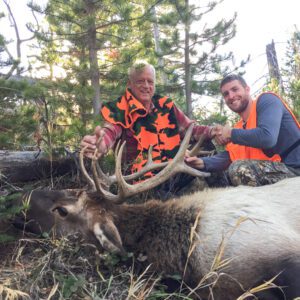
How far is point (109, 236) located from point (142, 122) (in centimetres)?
203

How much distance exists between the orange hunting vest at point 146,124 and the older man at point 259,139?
1.83ft

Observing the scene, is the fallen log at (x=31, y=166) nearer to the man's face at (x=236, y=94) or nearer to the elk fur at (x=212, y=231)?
the elk fur at (x=212, y=231)

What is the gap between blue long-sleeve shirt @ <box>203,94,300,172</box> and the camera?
416cm

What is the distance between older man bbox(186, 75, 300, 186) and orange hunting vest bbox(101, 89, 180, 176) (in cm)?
56

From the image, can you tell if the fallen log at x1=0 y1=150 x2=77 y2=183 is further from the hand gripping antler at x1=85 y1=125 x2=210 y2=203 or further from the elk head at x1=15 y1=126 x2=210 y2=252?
the hand gripping antler at x1=85 y1=125 x2=210 y2=203

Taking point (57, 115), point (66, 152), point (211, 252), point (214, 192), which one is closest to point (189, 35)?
point (57, 115)

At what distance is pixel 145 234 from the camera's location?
11.4 ft

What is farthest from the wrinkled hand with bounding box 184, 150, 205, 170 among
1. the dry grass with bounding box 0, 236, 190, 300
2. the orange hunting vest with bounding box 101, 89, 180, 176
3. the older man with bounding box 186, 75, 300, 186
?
the dry grass with bounding box 0, 236, 190, 300

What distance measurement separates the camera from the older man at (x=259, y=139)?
421 cm

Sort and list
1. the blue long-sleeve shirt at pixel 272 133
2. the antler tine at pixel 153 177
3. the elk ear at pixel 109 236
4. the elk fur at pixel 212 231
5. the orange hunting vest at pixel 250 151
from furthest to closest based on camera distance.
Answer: the orange hunting vest at pixel 250 151 < the blue long-sleeve shirt at pixel 272 133 < the antler tine at pixel 153 177 < the elk ear at pixel 109 236 < the elk fur at pixel 212 231

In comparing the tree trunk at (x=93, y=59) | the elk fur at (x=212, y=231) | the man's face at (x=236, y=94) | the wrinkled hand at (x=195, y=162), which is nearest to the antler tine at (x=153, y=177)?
the elk fur at (x=212, y=231)

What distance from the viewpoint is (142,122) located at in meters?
5.13

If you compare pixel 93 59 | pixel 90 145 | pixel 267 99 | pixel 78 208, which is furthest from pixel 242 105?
pixel 93 59

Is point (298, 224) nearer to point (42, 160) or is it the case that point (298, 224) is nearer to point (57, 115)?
point (42, 160)
